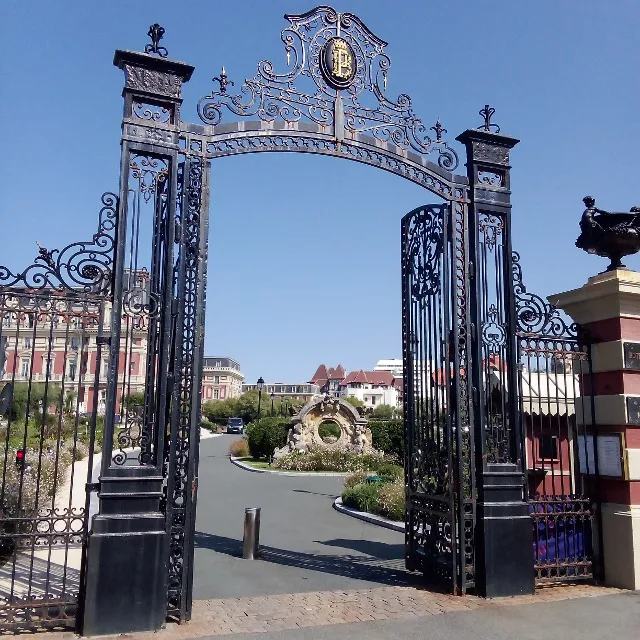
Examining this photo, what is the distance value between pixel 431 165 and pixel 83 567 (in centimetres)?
569

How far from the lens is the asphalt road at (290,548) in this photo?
7340 millimetres

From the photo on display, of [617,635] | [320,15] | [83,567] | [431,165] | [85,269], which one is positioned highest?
[320,15]

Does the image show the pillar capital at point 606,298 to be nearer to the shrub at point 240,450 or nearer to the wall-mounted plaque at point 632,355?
the wall-mounted plaque at point 632,355

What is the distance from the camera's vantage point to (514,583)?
6.79 m

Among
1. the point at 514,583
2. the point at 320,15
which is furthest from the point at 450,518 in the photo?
the point at 320,15

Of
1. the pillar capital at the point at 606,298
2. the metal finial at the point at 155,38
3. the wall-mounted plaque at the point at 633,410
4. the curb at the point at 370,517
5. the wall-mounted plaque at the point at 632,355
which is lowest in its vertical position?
the curb at the point at 370,517

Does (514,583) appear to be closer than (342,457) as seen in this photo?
Yes

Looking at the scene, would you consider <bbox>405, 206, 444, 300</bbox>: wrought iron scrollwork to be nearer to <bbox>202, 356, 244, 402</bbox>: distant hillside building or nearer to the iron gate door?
the iron gate door

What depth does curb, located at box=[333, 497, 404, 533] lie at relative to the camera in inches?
454

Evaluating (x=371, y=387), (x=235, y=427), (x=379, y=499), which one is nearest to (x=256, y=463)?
(x=379, y=499)

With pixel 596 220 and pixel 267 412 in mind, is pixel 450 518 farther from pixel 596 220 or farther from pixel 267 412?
pixel 267 412

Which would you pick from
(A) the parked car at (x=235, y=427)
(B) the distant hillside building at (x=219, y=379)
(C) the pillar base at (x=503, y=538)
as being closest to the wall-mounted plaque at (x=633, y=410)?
(C) the pillar base at (x=503, y=538)

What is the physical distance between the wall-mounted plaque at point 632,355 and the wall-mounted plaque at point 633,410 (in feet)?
1.22

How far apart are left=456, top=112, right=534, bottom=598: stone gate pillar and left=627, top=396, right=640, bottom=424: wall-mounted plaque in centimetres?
129
